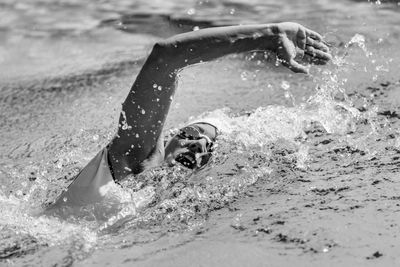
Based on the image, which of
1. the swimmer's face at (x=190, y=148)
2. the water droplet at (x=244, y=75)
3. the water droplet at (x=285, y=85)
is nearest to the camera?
the swimmer's face at (x=190, y=148)

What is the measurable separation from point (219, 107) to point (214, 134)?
1134mm

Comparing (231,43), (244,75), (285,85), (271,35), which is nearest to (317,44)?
(271,35)

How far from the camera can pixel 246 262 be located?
2.78 metres

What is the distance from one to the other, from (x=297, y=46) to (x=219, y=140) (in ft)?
2.96

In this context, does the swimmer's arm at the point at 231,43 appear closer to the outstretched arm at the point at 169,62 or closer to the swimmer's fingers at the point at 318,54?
the outstretched arm at the point at 169,62

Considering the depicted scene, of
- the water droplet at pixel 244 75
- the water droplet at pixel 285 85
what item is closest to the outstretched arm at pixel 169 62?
the water droplet at pixel 285 85

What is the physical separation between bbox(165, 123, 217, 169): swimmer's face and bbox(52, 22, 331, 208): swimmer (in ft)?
0.44

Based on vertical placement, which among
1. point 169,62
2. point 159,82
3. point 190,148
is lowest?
point 190,148

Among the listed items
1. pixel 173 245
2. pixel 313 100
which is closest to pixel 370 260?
pixel 173 245

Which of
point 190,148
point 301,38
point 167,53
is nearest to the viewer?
point 167,53

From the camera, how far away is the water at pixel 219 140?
2.96 metres

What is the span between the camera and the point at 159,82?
3133mm

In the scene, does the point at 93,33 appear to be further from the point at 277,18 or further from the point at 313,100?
the point at 313,100

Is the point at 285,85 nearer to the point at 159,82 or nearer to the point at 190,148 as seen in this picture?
the point at 190,148
